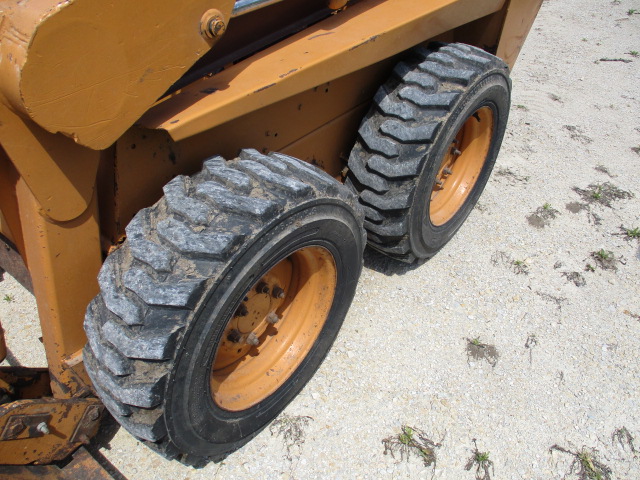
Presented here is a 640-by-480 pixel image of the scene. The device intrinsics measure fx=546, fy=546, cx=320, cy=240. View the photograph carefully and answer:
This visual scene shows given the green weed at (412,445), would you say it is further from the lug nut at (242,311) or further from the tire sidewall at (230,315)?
the lug nut at (242,311)

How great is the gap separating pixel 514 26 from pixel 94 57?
2648 millimetres

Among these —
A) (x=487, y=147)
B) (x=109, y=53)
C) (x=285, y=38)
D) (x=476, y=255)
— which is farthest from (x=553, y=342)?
(x=109, y=53)

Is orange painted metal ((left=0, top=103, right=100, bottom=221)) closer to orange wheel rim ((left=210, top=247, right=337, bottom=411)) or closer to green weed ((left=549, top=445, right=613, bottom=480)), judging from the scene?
orange wheel rim ((left=210, top=247, right=337, bottom=411))

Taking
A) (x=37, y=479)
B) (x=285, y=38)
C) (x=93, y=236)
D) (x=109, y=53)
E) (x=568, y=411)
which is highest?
(x=109, y=53)

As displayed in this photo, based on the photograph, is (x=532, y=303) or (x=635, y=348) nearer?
(x=635, y=348)

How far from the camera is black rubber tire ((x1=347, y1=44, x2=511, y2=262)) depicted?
2.43 metres

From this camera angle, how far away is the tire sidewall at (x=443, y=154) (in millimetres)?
2500

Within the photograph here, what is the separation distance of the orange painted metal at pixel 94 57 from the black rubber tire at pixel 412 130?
107 cm

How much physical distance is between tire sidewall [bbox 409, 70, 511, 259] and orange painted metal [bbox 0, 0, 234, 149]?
1.26 meters

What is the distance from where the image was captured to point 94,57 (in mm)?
1328

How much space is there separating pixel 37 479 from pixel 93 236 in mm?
889

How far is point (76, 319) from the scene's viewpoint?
6.03 ft

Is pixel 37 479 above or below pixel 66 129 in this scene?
below

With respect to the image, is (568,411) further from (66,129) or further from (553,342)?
(66,129)
